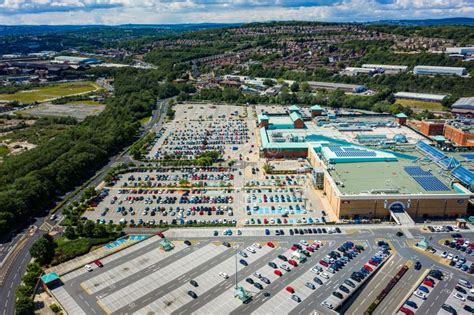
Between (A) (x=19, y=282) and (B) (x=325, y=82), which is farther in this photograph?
(B) (x=325, y=82)

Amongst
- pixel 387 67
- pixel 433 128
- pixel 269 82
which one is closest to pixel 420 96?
pixel 387 67

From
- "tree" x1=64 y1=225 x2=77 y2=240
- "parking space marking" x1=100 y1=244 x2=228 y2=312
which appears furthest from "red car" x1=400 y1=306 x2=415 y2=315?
"tree" x1=64 y1=225 x2=77 y2=240

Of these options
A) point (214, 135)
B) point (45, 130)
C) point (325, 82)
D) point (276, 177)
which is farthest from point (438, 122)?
point (45, 130)

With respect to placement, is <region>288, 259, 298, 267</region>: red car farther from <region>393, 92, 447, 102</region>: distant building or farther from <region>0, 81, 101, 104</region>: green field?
<region>0, 81, 101, 104</region>: green field

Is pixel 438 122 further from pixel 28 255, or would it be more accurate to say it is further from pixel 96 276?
pixel 28 255

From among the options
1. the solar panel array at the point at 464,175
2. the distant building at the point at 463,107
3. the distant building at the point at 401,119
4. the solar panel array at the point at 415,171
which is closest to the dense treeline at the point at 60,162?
the solar panel array at the point at 415,171

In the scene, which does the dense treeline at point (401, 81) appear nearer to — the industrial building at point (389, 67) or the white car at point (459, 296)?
the industrial building at point (389, 67)
